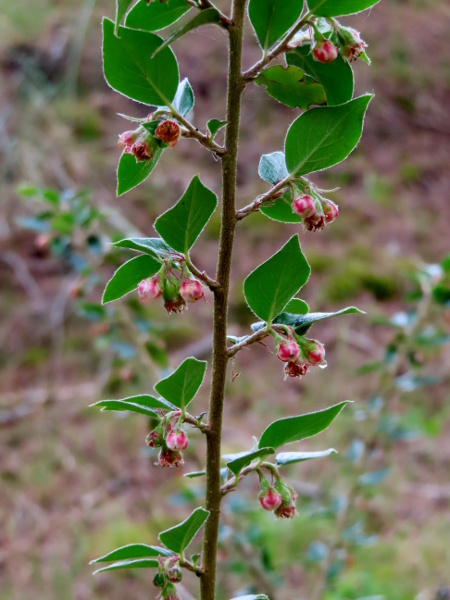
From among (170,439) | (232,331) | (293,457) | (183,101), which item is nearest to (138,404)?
(170,439)

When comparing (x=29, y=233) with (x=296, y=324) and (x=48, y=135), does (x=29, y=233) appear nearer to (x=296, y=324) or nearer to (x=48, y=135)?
(x=48, y=135)

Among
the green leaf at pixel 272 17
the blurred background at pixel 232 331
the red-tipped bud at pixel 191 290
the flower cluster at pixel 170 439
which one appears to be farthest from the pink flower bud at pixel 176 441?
the blurred background at pixel 232 331

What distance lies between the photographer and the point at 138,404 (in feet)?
1.58

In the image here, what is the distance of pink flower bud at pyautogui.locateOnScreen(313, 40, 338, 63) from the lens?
453 mm

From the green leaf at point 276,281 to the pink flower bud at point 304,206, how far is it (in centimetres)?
2

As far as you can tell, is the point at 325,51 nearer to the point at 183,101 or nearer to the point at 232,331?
the point at 183,101

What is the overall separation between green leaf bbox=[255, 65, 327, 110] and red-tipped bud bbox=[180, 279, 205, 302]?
0.52ft

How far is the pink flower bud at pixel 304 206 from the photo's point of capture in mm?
467

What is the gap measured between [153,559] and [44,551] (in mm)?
1888

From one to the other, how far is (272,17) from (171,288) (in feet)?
0.72

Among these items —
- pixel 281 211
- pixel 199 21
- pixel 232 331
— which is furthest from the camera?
pixel 232 331

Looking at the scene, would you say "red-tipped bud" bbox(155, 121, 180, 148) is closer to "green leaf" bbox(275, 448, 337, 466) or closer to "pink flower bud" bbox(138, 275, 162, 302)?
"pink flower bud" bbox(138, 275, 162, 302)

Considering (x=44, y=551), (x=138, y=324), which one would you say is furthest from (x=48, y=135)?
(x=138, y=324)

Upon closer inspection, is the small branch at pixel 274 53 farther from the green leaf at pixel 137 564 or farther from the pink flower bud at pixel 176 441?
the green leaf at pixel 137 564
